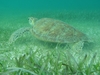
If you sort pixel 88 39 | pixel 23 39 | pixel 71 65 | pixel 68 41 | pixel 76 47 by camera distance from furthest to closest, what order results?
pixel 23 39 < pixel 88 39 < pixel 68 41 < pixel 76 47 < pixel 71 65

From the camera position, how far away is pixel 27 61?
3391 mm

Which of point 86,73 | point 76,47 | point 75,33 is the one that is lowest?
point 86,73

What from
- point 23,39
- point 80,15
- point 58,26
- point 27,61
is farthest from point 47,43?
point 80,15

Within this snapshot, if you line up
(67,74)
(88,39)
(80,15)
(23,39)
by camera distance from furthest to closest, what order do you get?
(80,15) → (23,39) → (88,39) → (67,74)

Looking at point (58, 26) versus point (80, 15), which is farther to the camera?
point (80, 15)

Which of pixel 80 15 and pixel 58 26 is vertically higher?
pixel 80 15

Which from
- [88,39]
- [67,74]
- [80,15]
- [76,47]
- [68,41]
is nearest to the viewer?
[67,74]

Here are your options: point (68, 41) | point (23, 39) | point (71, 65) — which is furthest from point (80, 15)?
point (71, 65)

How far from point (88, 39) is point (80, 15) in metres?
10.0

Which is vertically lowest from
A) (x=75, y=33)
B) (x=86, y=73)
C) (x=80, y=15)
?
(x=86, y=73)

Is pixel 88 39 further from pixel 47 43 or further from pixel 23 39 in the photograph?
pixel 23 39

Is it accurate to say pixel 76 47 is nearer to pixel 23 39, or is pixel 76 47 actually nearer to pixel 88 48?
pixel 88 48

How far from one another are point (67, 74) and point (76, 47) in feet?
9.42

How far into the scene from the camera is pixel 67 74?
10.1 feet
